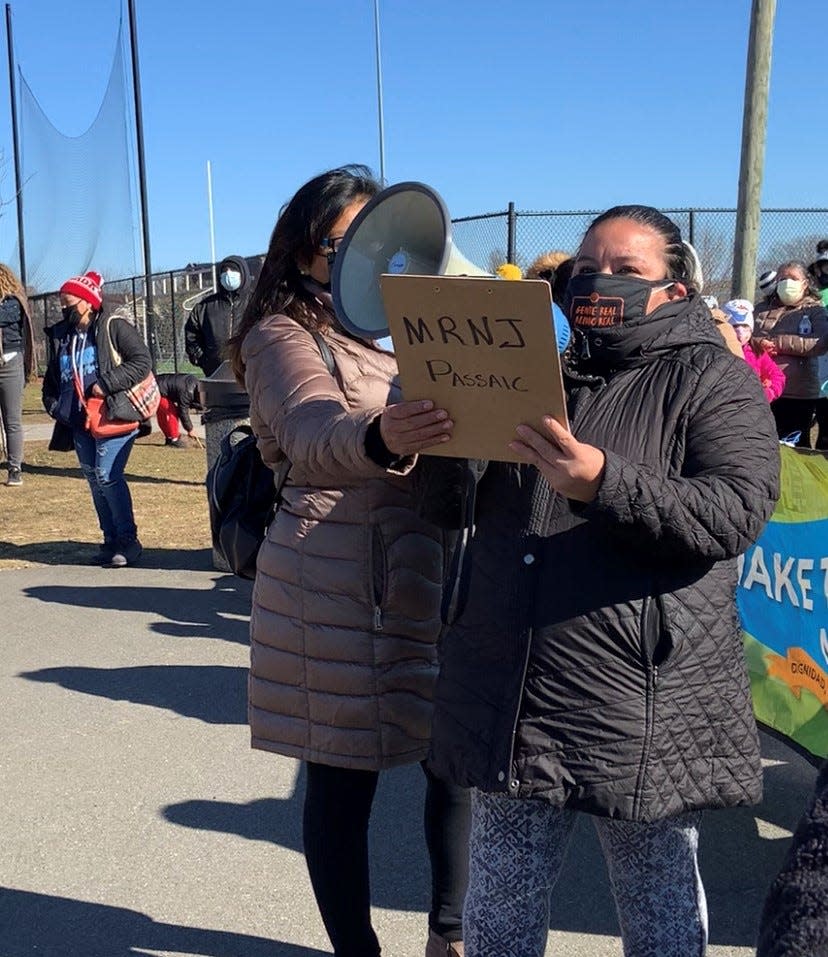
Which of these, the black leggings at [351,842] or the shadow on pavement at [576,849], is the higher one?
the black leggings at [351,842]

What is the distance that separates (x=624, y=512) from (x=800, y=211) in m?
12.9

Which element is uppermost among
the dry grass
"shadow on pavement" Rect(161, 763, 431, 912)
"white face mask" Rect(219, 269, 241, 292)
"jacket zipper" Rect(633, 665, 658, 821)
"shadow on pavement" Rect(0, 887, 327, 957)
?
"jacket zipper" Rect(633, 665, 658, 821)

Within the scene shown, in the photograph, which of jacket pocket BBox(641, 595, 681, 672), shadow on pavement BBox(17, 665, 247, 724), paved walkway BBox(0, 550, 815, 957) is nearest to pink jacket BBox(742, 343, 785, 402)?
paved walkway BBox(0, 550, 815, 957)

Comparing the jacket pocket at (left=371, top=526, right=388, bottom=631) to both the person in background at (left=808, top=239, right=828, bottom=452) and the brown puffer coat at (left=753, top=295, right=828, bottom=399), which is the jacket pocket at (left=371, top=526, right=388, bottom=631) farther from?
the brown puffer coat at (left=753, top=295, right=828, bottom=399)

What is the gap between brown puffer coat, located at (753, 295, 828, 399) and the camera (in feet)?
26.8

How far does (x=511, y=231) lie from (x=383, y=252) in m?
10.7

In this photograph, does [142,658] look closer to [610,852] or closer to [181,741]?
[181,741]

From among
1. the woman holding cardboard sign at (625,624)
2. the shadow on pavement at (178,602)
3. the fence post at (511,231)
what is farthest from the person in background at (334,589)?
the fence post at (511,231)

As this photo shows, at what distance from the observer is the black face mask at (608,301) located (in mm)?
2098

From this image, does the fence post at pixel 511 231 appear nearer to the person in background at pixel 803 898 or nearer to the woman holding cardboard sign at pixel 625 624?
the woman holding cardboard sign at pixel 625 624

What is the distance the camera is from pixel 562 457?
1888mm

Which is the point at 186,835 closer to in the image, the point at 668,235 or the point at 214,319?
the point at 668,235

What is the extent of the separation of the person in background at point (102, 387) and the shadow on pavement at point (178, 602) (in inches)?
15.4

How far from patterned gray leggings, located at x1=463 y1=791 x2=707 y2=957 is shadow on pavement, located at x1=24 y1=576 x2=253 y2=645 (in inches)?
158
